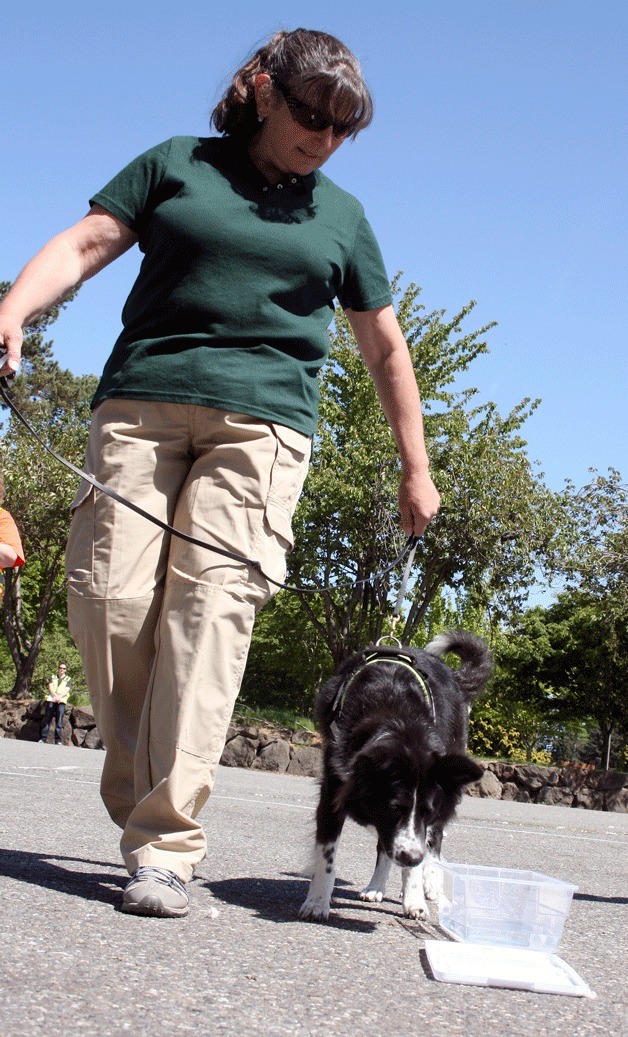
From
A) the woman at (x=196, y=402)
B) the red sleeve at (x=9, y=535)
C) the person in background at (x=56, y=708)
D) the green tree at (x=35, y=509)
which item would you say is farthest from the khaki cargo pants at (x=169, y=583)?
the green tree at (x=35, y=509)

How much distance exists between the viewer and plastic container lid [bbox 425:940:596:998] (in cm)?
250

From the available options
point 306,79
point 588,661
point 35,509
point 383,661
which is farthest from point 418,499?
point 588,661

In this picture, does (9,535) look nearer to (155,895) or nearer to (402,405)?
(402,405)

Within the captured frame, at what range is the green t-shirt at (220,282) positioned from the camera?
10.7 ft

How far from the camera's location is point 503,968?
8.61 feet

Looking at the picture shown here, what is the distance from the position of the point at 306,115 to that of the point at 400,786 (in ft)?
7.46

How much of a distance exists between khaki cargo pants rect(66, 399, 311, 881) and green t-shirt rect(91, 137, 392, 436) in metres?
0.09

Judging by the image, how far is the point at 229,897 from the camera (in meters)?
3.40

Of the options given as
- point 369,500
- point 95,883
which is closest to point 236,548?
point 95,883

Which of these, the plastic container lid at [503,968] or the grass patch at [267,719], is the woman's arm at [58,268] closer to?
the plastic container lid at [503,968]

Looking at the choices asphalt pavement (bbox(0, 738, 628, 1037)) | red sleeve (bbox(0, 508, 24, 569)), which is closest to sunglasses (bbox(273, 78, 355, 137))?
asphalt pavement (bbox(0, 738, 628, 1037))

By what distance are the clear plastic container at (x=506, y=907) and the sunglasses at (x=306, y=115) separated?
2.36 meters

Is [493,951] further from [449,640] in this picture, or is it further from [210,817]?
[210,817]

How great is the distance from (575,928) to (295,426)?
6.54 feet
